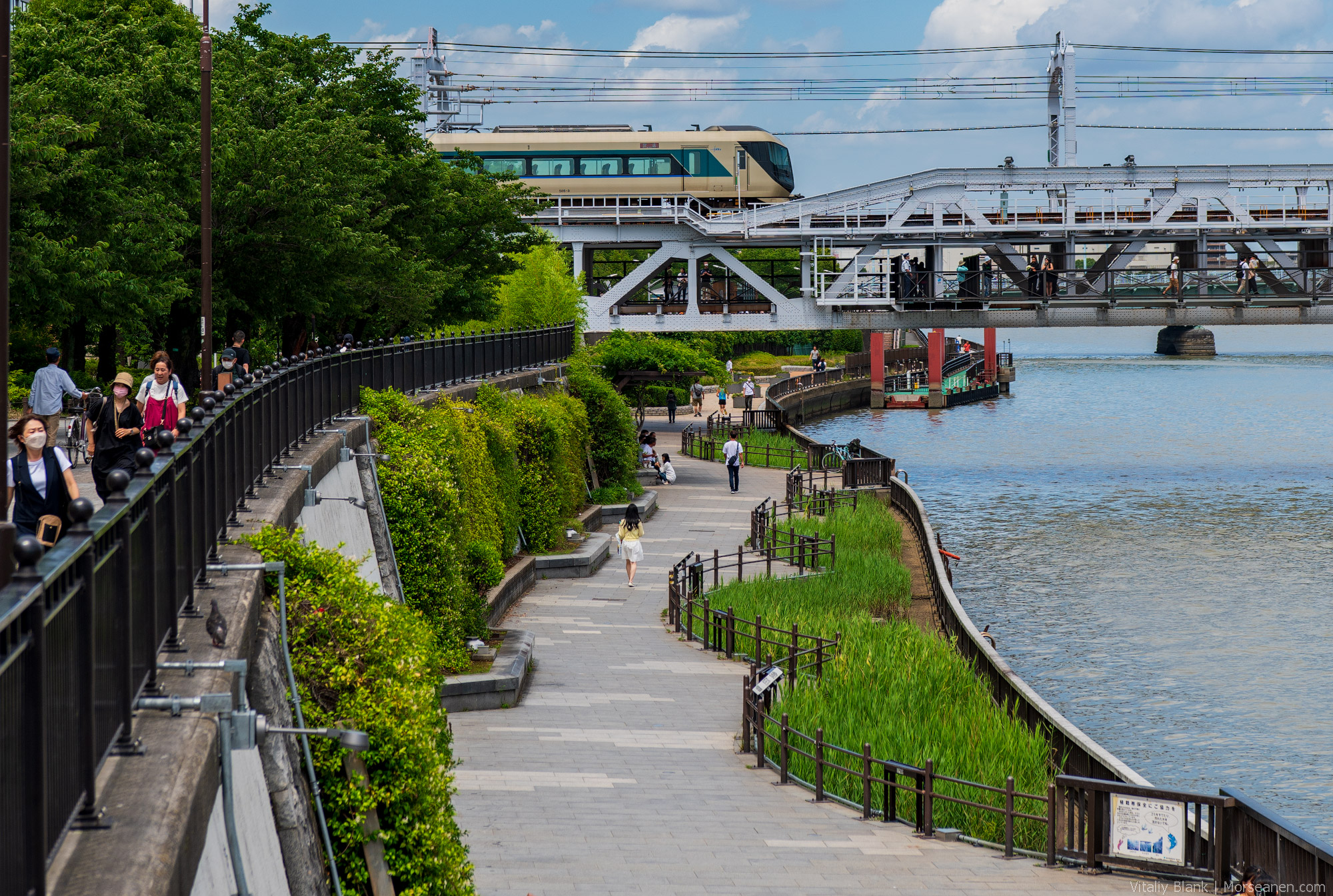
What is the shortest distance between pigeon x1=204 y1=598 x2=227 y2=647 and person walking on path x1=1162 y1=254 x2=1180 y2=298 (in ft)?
169

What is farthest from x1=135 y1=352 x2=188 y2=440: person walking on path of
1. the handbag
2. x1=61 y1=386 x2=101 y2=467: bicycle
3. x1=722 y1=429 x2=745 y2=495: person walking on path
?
x1=722 y1=429 x2=745 y2=495: person walking on path

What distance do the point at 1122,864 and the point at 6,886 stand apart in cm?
1194

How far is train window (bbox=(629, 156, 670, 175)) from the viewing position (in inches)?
2484

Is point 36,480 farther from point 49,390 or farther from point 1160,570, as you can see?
point 1160,570

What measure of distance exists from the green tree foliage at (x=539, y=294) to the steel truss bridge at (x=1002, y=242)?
831 centimetres

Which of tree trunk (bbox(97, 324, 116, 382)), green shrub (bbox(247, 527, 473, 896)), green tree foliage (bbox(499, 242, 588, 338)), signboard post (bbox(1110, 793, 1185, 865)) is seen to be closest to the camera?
green shrub (bbox(247, 527, 473, 896))

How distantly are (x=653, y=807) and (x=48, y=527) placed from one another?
25.7 ft

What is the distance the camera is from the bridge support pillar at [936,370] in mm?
92188

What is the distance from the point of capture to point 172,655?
748cm

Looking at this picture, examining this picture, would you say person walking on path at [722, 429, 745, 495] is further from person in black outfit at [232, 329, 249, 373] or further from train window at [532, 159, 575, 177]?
person in black outfit at [232, 329, 249, 373]

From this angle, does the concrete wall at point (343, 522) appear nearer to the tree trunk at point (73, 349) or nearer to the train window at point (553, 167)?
the tree trunk at point (73, 349)

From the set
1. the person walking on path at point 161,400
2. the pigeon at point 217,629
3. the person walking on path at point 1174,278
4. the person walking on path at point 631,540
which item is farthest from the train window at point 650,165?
the pigeon at point 217,629

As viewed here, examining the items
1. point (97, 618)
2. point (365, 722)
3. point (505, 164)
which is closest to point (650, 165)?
point (505, 164)

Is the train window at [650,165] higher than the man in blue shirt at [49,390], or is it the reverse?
the train window at [650,165]
